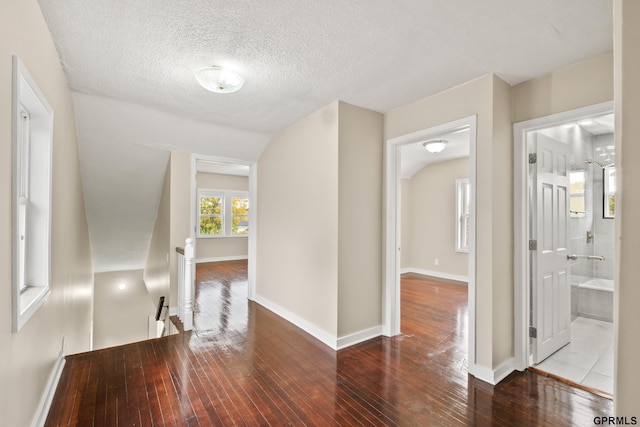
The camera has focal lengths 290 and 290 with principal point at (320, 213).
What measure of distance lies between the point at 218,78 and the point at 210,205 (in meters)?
6.32

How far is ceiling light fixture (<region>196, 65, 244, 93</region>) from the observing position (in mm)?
2250

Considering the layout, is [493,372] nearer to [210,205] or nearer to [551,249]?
[551,249]

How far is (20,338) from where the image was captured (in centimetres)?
146

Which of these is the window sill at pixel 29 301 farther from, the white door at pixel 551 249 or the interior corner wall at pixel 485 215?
the white door at pixel 551 249

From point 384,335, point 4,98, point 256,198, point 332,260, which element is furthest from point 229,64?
point 384,335

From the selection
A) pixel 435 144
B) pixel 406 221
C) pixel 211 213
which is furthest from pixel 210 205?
pixel 435 144

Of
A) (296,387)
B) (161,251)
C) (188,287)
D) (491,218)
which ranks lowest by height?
(296,387)

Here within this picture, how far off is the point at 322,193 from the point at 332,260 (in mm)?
726

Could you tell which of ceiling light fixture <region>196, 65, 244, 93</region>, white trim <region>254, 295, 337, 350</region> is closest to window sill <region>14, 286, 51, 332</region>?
ceiling light fixture <region>196, 65, 244, 93</region>

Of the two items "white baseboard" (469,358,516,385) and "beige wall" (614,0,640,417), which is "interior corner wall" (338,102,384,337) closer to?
"white baseboard" (469,358,516,385)

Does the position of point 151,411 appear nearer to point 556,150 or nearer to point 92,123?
point 92,123

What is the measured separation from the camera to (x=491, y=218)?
91.4 inches

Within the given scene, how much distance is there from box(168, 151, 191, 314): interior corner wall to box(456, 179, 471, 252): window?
16.6ft

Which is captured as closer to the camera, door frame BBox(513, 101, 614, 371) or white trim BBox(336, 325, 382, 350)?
door frame BBox(513, 101, 614, 371)
